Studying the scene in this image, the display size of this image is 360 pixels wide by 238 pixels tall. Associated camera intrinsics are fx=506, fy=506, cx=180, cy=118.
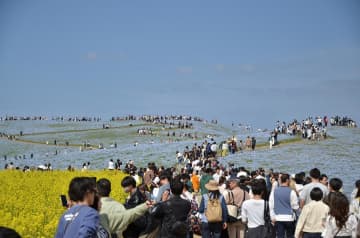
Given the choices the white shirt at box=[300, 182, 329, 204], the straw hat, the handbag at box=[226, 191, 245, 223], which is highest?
the straw hat

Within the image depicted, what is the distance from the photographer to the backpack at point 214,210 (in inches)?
382

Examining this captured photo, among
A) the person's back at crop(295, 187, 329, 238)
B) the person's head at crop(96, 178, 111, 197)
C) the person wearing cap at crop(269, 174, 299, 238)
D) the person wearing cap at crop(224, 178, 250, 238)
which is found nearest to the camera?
the person's head at crop(96, 178, 111, 197)

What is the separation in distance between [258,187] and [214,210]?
1.07 meters

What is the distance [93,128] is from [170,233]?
93.4 metres

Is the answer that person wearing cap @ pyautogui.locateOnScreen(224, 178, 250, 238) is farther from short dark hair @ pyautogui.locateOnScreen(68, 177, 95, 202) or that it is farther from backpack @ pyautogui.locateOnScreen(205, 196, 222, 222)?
short dark hair @ pyautogui.locateOnScreen(68, 177, 95, 202)

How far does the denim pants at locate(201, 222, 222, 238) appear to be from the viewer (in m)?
9.78

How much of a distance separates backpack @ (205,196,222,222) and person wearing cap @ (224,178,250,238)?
133cm

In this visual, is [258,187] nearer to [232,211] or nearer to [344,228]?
[232,211]

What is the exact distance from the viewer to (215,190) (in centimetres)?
962

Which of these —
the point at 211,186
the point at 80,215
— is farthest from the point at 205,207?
the point at 80,215

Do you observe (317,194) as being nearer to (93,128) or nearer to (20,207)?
(20,207)

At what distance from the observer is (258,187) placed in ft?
30.1

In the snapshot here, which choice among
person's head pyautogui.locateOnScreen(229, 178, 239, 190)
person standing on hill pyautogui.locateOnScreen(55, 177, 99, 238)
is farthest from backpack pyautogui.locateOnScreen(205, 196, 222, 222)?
person standing on hill pyautogui.locateOnScreen(55, 177, 99, 238)

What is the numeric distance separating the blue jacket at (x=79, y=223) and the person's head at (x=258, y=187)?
4.83 meters
